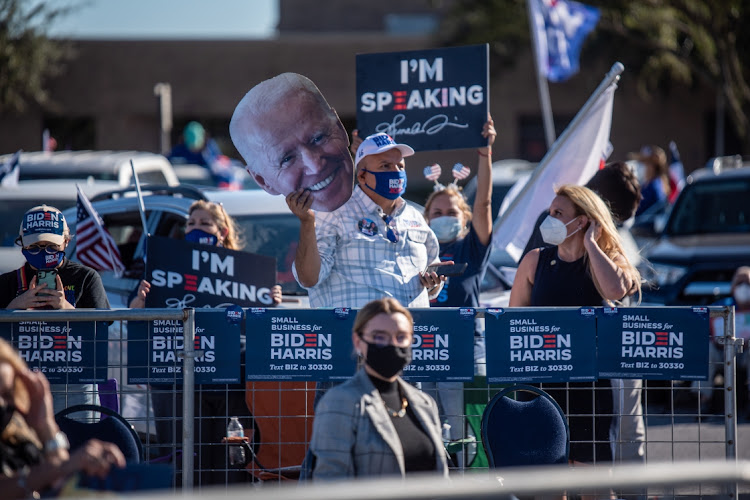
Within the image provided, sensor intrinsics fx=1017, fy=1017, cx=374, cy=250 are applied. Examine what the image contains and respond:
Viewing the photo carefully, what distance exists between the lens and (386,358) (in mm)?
4250

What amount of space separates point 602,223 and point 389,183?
1255 millimetres

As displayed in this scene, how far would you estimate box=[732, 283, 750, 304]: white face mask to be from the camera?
859cm

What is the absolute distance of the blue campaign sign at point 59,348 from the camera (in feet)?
17.1

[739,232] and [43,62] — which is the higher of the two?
[43,62]

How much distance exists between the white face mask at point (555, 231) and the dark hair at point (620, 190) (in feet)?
3.35

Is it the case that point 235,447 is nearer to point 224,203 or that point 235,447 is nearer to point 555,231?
point 555,231

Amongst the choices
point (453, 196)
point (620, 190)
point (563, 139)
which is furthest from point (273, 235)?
point (620, 190)

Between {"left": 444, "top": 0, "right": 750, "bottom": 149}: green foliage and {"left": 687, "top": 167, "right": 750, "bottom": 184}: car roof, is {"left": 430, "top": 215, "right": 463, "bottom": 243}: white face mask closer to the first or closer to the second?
{"left": 687, "top": 167, "right": 750, "bottom": 184}: car roof

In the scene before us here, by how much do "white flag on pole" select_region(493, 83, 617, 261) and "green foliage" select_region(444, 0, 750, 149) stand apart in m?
13.0

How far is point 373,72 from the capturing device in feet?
21.3

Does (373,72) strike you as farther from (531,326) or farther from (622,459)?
(622,459)

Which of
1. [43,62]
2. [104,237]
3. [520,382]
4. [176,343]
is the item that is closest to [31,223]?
[176,343]

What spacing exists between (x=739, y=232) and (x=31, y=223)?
28.1ft

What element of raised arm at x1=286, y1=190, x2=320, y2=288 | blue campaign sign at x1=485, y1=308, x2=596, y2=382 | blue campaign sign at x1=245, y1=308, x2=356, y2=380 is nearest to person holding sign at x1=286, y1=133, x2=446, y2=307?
raised arm at x1=286, y1=190, x2=320, y2=288
